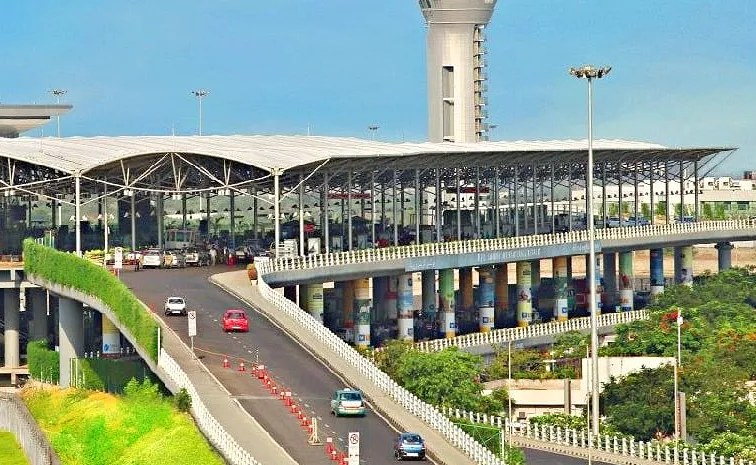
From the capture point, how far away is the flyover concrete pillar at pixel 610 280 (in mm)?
184250

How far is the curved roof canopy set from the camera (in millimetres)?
132375

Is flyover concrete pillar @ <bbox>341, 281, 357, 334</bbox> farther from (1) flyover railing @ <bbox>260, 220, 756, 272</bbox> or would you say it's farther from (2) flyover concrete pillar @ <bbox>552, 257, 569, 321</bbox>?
(2) flyover concrete pillar @ <bbox>552, 257, 569, 321</bbox>

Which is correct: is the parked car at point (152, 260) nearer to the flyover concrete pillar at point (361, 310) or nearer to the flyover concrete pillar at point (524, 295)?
the flyover concrete pillar at point (361, 310)

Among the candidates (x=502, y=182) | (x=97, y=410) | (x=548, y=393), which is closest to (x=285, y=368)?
(x=97, y=410)

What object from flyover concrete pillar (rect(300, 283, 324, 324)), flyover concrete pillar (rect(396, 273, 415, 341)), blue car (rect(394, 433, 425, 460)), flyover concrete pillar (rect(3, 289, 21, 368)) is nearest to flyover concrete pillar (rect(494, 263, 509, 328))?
flyover concrete pillar (rect(396, 273, 415, 341))

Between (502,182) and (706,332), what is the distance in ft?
217

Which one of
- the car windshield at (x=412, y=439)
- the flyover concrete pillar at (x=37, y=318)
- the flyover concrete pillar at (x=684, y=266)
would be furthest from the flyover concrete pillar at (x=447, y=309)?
the car windshield at (x=412, y=439)

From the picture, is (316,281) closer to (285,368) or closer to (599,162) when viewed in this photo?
(285,368)

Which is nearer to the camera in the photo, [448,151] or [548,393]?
[548,393]

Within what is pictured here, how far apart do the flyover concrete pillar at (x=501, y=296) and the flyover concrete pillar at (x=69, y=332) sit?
47306mm

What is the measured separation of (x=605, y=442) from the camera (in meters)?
92.4

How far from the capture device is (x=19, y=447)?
318 ft

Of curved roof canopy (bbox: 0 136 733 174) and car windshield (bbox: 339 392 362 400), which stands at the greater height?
curved roof canopy (bbox: 0 136 733 174)

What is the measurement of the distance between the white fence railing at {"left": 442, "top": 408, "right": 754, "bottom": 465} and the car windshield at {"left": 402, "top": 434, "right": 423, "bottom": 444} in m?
8.84
